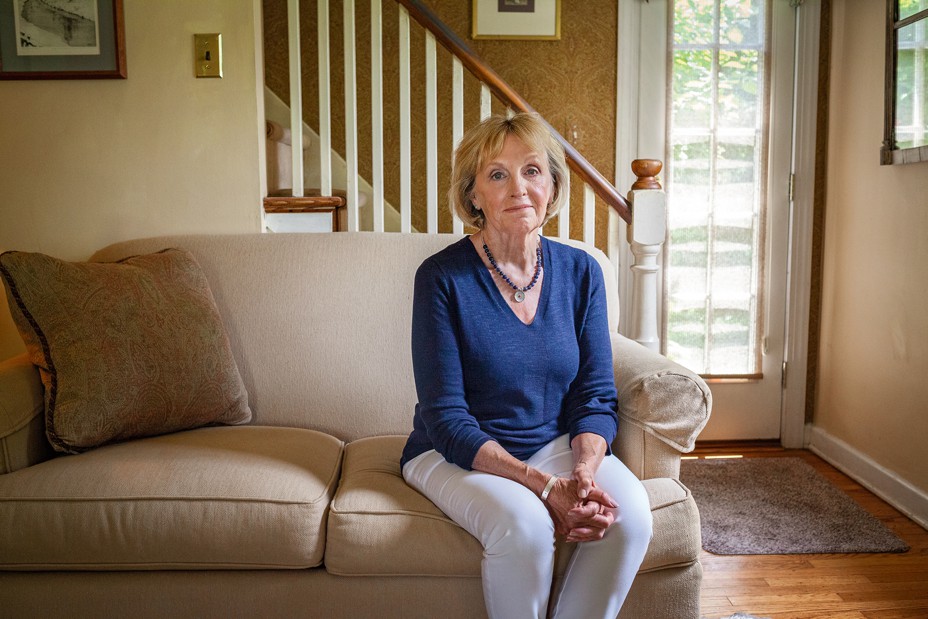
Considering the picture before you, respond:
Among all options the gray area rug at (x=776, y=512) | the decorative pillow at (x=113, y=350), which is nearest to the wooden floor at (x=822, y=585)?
the gray area rug at (x=776, y=512)

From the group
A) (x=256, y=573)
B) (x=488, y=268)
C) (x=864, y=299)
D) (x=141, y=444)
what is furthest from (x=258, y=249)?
(x=864, y=299)

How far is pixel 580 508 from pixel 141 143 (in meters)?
1.89

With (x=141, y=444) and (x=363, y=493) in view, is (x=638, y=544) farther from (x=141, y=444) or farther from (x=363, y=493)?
(x=141, y=444)

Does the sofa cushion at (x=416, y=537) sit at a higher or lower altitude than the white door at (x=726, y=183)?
lower

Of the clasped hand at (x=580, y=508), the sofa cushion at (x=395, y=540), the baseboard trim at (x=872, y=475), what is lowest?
the baseboard trim at (x=872, y=475)

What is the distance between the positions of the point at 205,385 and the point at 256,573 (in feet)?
1.64

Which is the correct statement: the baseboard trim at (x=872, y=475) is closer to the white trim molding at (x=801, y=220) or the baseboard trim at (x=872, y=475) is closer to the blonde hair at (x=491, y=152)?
the white trim molding at (x=801, y=220)

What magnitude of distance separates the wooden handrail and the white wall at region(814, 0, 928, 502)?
102cm

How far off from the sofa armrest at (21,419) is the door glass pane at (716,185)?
8.14ft

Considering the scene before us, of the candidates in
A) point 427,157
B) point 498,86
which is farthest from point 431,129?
point 498,86

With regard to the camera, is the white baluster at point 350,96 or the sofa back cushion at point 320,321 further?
the white baluster at point 350,96

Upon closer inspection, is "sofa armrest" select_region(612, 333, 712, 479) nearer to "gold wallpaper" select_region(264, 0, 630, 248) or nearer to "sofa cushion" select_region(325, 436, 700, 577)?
"sofa cushion" select_region(325, 436, 700, 577)

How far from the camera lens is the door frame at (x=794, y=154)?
3.15 meters

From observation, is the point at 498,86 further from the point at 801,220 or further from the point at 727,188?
the point at 801,220
